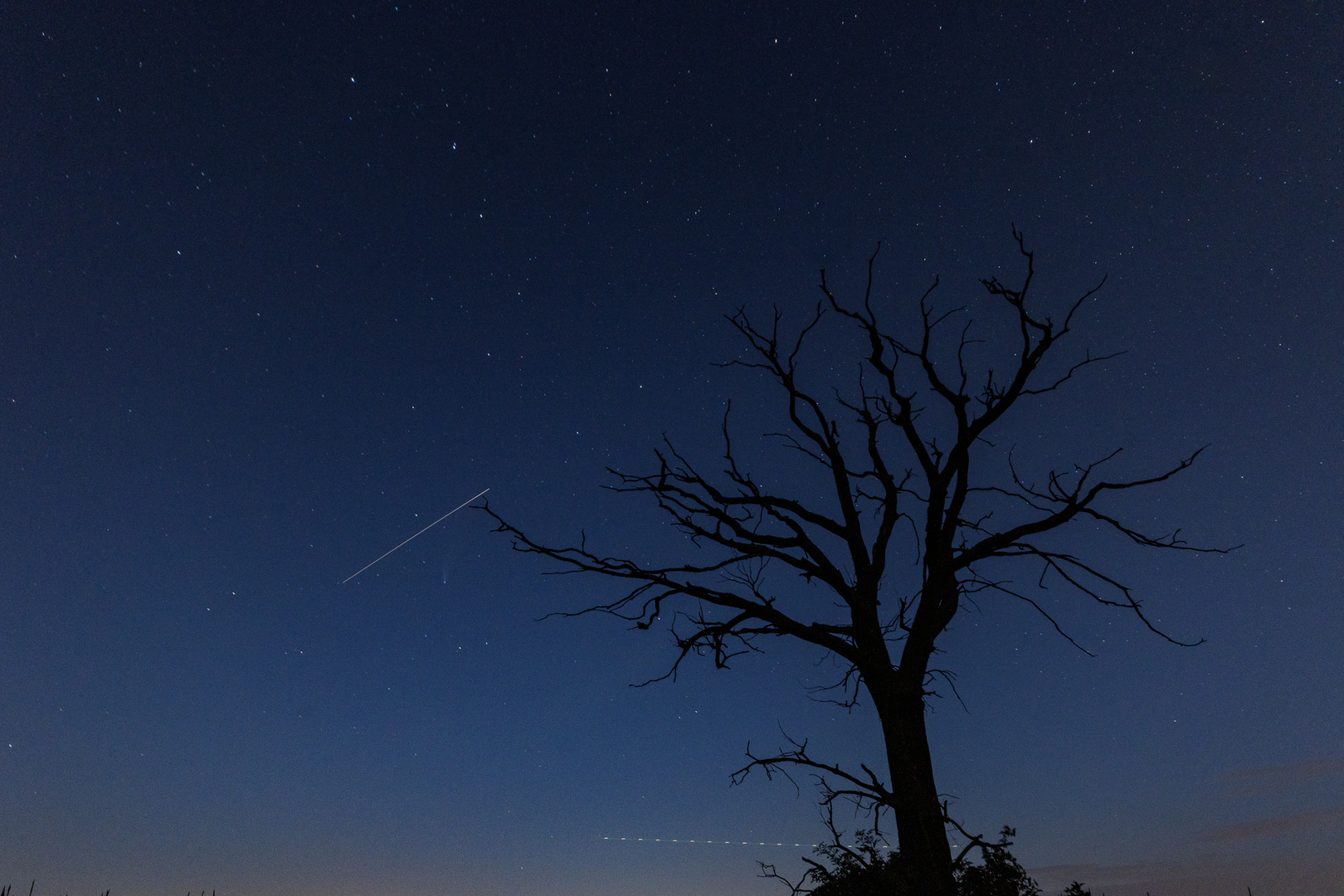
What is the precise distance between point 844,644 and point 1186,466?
7.22 feet

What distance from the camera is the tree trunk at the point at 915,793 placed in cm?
384

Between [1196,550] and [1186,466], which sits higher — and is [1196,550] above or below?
below

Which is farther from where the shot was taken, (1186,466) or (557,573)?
(557,573)

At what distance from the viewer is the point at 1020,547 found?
15.5 feet

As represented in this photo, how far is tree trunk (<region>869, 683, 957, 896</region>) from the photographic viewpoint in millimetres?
3842

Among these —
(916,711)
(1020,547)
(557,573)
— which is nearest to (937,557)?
(1020,547)

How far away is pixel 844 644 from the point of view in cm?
462

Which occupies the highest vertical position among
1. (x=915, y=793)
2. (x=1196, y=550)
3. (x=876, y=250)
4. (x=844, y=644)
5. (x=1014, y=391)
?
(x=876, y=250)

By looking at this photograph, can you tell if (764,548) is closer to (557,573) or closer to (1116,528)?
(557,573)

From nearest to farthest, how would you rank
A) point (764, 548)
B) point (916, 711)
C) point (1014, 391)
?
point (916, 711), point (1014, 391), point (764, 548)

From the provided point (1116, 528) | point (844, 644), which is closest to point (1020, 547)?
point (1116, 528)

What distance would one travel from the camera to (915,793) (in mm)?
4023

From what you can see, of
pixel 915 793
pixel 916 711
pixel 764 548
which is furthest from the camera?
pixel 764 548

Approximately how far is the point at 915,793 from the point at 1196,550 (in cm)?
217
